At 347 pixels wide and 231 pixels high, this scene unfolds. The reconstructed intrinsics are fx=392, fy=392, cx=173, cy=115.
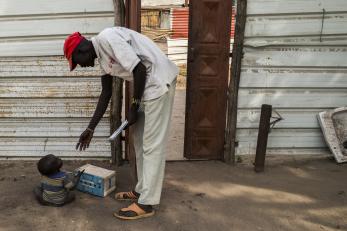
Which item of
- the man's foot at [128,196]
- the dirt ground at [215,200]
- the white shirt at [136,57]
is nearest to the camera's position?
the white shirt at [136,57]

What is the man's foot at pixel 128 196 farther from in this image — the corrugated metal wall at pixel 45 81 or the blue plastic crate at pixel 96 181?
the corrugated metal wall at pixel 45 81

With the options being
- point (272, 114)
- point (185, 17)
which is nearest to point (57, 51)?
point (272, 114)

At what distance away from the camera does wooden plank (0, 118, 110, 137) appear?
4.86 meters

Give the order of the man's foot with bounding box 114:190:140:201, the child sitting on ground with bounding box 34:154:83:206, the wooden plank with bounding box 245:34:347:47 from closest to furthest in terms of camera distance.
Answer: the child sitting on ground with bounding box 34:154:83:206 → the man's foot with bounding box 114:190:140:201 → the wooden plank with bounding box 245:34:347:47

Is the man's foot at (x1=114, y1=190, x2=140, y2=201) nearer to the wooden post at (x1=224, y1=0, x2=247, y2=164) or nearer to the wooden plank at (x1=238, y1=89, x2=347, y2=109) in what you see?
the wooden post at (x1=224, y1=0, x2=247, y2=164)

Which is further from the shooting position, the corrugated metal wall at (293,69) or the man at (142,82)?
the corrugated metal wall at (293,69)

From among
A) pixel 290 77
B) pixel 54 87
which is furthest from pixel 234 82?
pixel 54 87

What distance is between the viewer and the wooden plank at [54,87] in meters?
4.76

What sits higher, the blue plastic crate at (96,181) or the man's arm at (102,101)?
the man's arm at (102,101)

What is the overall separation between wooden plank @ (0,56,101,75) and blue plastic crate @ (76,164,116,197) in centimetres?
124

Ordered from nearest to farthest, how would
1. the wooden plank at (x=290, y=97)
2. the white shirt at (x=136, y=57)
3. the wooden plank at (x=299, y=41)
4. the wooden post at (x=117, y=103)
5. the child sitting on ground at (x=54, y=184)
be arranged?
the white shirt at (x=136, y=57) < the child sitting on ground at (x=54, y=184) < the wooden post at (x=117, y=103) < the wooden plank at (x=299, y=41) < the wooden plank at (x=290, y=97)

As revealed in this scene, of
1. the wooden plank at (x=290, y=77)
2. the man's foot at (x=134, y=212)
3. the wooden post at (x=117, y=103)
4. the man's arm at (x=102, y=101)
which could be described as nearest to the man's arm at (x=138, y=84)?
the man's arm at (x=102, y=101)

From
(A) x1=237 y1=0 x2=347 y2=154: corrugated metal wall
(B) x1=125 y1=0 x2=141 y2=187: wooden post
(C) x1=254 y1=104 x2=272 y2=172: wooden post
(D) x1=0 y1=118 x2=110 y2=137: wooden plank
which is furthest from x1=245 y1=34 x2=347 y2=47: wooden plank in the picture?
(D) x1=0 y1=118 x2=110 y2=137: wooden plank

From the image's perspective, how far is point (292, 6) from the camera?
4.70 meters
